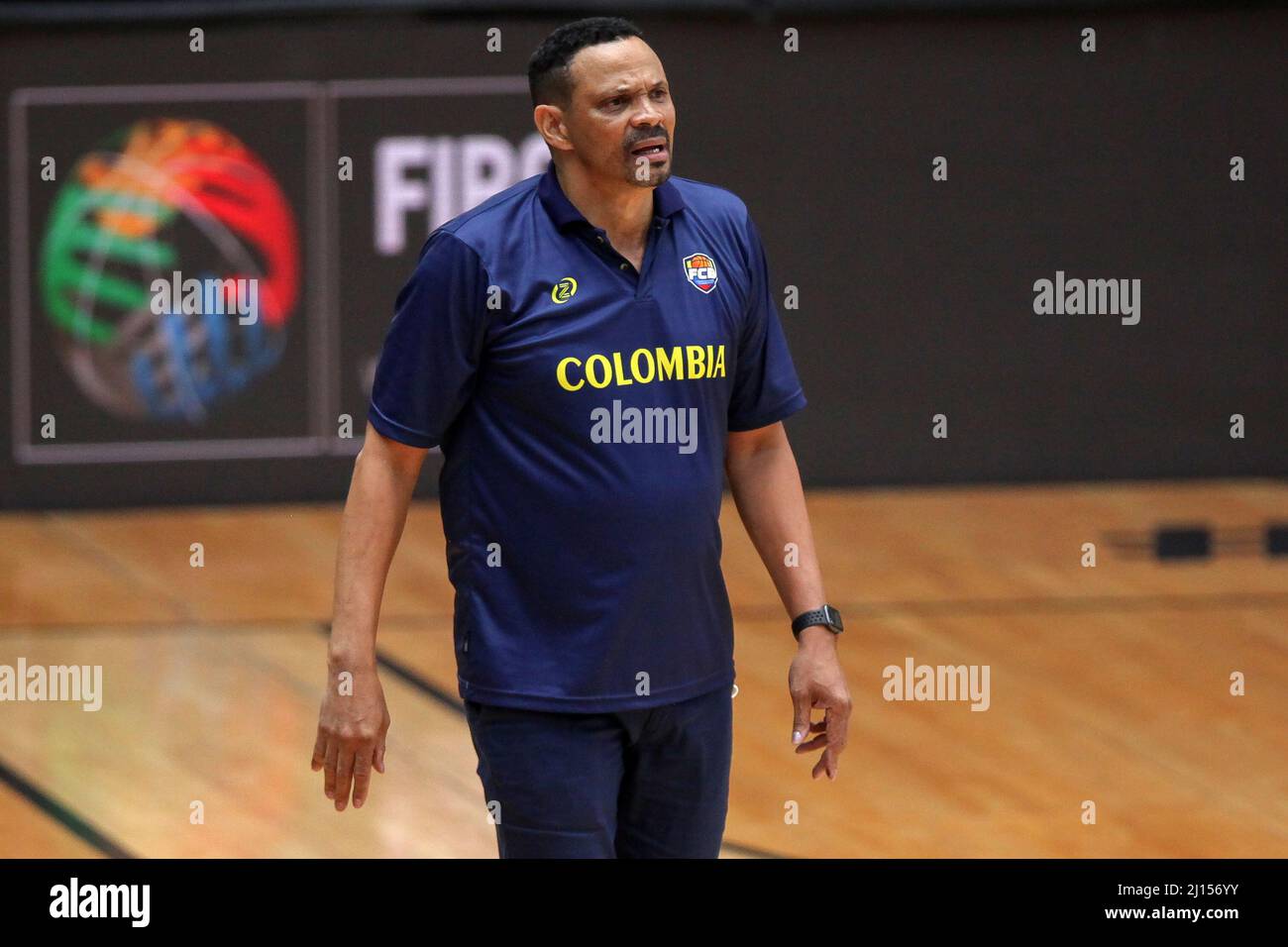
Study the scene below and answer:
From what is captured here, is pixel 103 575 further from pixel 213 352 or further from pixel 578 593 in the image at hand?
pixel 578 593

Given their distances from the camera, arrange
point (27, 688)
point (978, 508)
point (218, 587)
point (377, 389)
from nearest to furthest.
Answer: point (377, 389) < point (27, 688) < point (218, 587) < point (978, 508)

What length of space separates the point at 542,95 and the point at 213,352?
6496mm

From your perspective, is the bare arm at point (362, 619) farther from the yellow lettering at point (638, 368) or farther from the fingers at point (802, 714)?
the fingers at point (802, 714)

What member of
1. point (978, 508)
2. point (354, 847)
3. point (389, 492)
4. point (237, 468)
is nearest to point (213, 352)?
point (237, 468)

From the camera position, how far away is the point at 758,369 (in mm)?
3039

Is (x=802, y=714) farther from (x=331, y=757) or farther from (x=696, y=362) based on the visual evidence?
(x=331, y=757)

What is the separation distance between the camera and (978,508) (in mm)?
9062

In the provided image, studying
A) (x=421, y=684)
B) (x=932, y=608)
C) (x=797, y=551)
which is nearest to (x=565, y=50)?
(x=797, y=551)

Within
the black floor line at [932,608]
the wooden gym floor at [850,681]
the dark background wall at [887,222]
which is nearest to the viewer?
the wooden gym floor at [850,681]

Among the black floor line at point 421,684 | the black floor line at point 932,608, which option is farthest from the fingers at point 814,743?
the black floor line at point 932,608

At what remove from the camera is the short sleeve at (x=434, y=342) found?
9.06 ft

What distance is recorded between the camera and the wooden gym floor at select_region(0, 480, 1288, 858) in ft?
17.2

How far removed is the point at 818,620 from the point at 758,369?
40 cm

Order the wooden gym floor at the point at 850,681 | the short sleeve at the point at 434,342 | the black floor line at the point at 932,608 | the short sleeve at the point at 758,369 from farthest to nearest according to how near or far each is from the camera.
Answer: the black floor line at the point at 932,608 → the wooden gym floor at the point at 850,681 → the short sleeve at the point at 758,369 → the short sleeve at the point at 434,342
